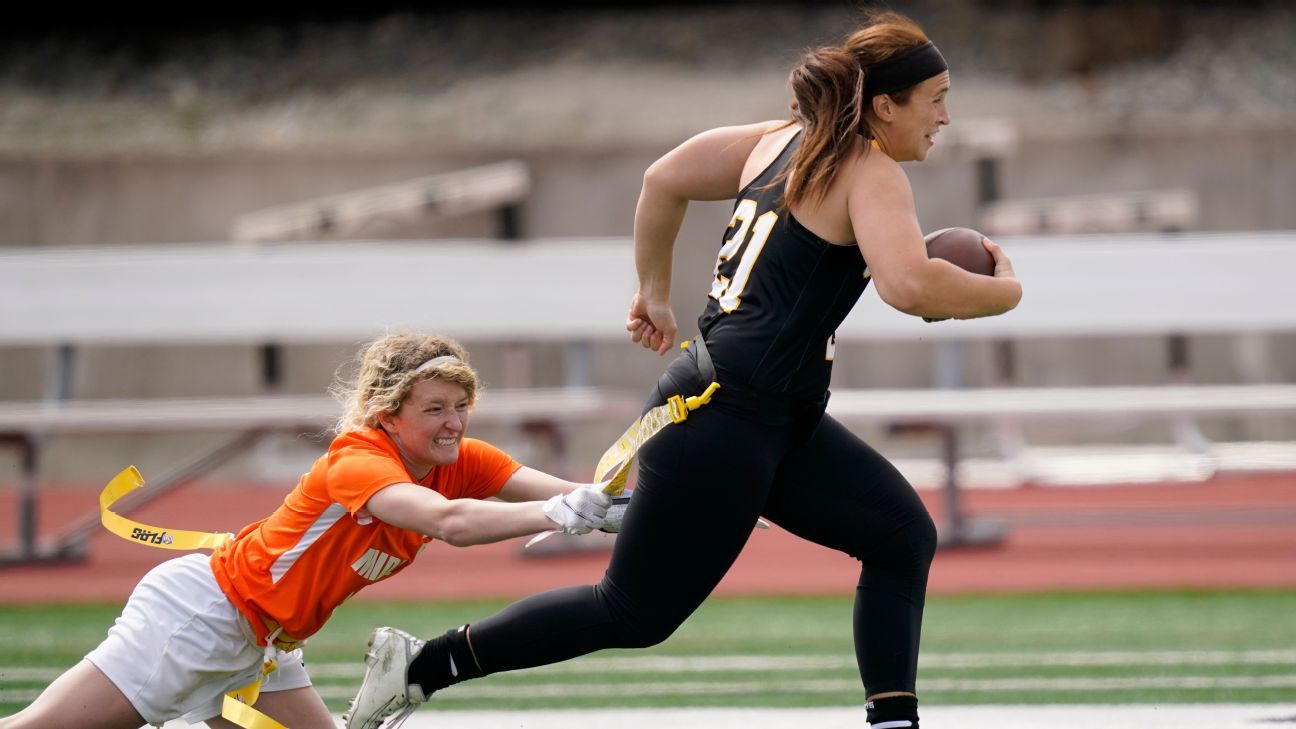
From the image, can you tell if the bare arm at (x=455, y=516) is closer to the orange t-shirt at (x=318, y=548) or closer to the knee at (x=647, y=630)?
the orange t-shirt at (x=318, y=548)

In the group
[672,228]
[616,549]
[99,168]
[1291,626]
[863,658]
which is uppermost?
[99,168]

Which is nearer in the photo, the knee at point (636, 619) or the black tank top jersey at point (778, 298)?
the black tank top jersey at point (778, 298)

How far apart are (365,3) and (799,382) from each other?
18.3 meters

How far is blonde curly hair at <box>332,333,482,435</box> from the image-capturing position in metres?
3.42

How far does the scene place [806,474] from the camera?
3.41 m

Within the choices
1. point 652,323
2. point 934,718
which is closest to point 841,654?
point 934,718

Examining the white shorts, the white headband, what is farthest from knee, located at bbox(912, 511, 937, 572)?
the white shorts

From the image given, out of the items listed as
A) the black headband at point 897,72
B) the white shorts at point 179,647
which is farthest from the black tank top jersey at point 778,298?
the white shorts at point 179,647

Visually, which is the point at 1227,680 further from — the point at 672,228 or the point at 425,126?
the point at 425,126

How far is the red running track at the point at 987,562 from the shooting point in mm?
8180

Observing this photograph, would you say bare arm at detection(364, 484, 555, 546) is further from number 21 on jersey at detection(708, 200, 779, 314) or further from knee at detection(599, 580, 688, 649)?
number 21 on jersey at detection(708, 200, 779, 314)

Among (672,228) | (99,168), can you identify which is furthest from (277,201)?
(672,228)

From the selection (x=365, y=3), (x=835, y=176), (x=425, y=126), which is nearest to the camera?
(x=835, y=176)

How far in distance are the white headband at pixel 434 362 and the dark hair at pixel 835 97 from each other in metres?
0.86
